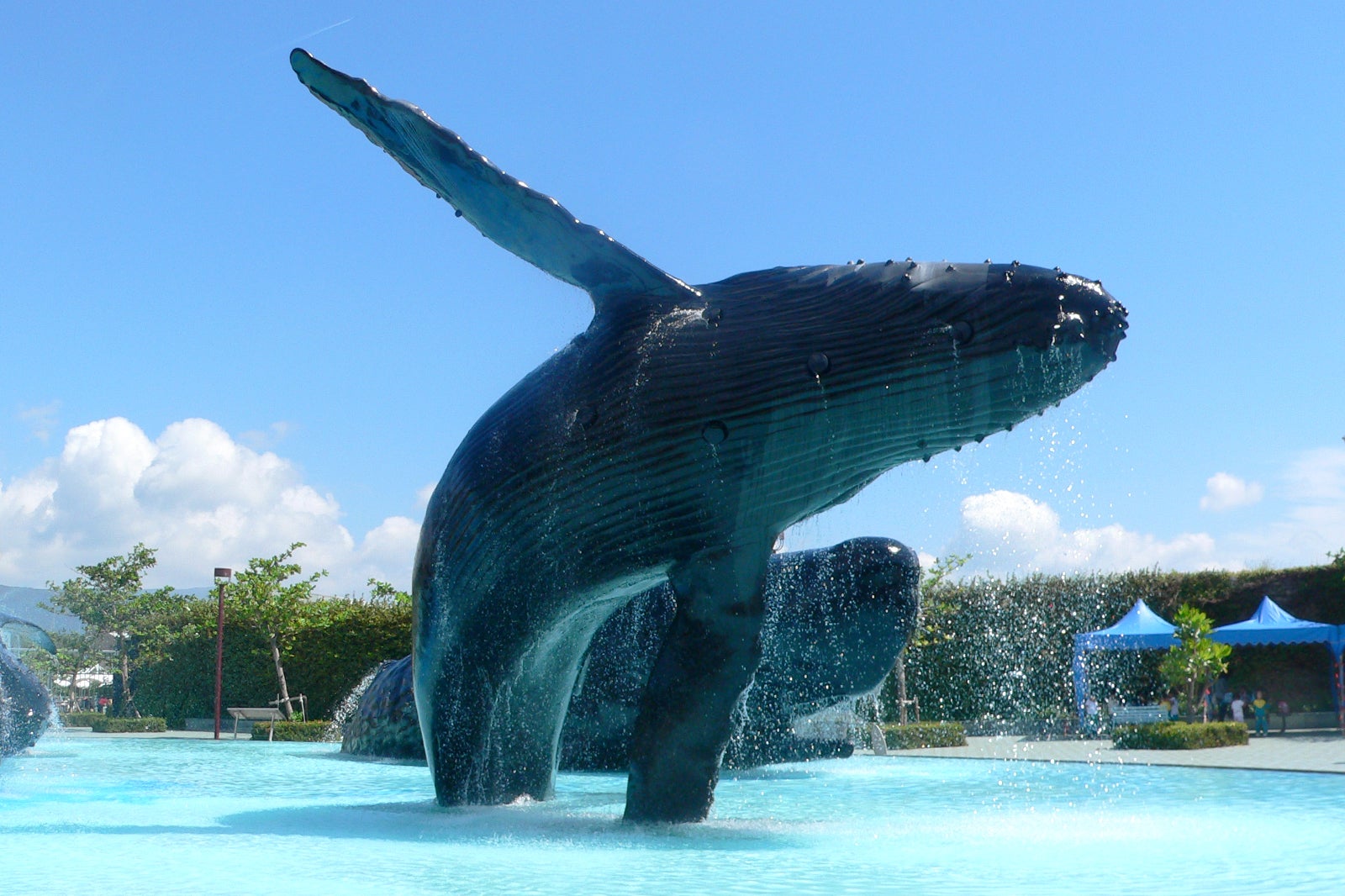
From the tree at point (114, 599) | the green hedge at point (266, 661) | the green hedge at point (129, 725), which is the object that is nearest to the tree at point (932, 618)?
the green hedge at point (266, 661)

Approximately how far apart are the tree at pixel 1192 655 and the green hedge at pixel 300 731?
19.4 m

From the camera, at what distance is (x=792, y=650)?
13461 mm

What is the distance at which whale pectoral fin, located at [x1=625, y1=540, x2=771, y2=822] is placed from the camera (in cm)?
753

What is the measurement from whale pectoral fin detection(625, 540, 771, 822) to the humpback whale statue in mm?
10466

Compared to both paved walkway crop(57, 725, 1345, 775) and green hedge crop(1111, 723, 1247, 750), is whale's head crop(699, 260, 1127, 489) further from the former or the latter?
green hedge crop(1111, 723, 1247, 750)

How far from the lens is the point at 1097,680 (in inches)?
1282

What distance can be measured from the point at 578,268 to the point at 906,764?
1280cm

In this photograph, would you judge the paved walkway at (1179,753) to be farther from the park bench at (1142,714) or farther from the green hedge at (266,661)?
the green hedge at (266,661)

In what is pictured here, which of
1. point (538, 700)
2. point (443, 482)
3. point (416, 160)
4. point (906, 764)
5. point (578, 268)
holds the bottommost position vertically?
point (906, 764)

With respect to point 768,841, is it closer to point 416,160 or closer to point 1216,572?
point 416,160

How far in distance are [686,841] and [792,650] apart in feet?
21.5

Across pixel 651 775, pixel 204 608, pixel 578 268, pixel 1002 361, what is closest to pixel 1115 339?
pixel 1002 361

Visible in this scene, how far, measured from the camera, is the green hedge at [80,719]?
39719 millimetres

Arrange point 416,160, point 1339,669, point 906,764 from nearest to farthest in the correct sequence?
1. point 416,160
2. point 906,764
3. point 1339,669
